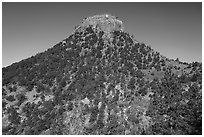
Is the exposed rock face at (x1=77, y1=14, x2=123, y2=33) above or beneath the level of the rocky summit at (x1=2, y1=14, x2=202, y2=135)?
above

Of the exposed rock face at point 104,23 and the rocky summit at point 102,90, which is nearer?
the rocky summit at point 102,90

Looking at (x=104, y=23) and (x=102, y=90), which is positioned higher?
→ (x=104, y=23)

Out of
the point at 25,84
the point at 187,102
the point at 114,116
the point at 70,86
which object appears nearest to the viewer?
the point at 114,116

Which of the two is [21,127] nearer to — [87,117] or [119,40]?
[87,117]

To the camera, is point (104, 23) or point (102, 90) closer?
point (102, 90)

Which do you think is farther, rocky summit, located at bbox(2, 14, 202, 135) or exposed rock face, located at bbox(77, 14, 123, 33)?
exposed rock face, located at bbox(77, 14, 123, 33)

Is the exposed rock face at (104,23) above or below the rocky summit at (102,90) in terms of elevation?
above

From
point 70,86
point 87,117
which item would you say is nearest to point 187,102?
point 87,117

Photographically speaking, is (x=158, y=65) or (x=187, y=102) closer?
(x=187, y=102)
